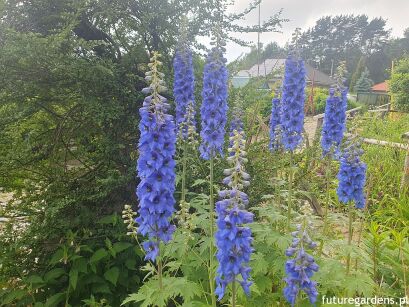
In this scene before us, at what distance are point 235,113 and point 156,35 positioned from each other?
1.65 m

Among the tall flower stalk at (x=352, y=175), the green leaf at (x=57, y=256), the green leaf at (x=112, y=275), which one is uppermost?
the tall flower stalk at (x=352, y=175)

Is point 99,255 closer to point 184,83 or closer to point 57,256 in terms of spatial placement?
point 57,256

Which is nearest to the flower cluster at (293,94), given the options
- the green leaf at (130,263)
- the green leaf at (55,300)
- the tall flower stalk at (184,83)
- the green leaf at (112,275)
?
the tall flower stalk at (184,83)

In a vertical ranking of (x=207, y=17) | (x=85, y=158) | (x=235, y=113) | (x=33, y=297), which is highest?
(x=207, y=17)

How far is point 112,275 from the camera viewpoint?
14.4 ft

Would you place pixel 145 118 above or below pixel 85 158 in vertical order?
above

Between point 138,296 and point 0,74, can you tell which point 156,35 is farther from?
point 138,296

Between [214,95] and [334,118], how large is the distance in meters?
1.58

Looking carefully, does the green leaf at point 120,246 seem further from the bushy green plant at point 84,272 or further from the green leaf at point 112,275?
the green leaf at point 112,275

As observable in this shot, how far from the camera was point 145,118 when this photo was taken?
2.69 metres

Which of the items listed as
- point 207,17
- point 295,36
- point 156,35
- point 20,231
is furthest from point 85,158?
point 295,36

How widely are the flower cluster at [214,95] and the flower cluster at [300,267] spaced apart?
4.22 ft

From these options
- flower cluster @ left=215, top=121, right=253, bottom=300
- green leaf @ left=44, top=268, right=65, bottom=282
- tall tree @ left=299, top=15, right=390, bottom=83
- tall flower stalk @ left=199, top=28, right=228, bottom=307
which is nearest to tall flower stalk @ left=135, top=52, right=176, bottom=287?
flower cluster @ left=215, top=121, right=253, bottom=300

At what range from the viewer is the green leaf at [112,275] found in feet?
14.2
